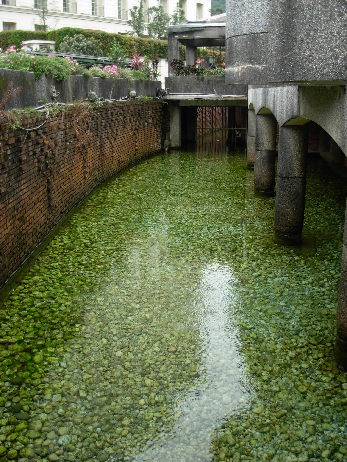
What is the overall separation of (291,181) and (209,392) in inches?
174

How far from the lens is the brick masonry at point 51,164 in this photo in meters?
6.95

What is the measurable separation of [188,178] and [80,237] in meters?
6.02

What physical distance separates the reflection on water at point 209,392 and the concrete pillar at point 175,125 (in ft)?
48.1

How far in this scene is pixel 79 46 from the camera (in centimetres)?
2386

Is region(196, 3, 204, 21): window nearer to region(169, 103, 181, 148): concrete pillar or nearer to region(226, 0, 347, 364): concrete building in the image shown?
region(169, 103, 181, 148): concrete pillar

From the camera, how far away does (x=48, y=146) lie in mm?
8852

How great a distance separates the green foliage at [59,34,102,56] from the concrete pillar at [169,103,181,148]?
5.37 meters

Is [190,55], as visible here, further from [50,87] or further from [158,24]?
[158,24]

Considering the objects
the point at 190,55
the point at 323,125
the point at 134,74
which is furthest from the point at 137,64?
the point at 323,125

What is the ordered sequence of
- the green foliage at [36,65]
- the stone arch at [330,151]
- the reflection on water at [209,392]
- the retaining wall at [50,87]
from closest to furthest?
the reflection on water at [209,392]
the retaining wall at [50,87]
the green foliage at [36,65]
the stone arch at [330,151]

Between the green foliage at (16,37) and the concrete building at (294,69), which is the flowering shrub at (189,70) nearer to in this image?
the concrete building at (294,69)

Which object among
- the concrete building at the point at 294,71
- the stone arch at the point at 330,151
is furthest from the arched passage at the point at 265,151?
the stone arch at the point at 330,151

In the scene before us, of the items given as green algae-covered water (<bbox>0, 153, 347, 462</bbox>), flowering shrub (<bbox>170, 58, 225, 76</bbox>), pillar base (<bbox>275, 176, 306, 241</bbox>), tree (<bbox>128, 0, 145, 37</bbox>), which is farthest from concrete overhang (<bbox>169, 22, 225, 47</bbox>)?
tree (<bbox>128, 0, 145, 37</bbox>)

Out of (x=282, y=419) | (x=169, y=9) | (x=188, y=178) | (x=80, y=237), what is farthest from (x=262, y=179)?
(x=169, y=9)
